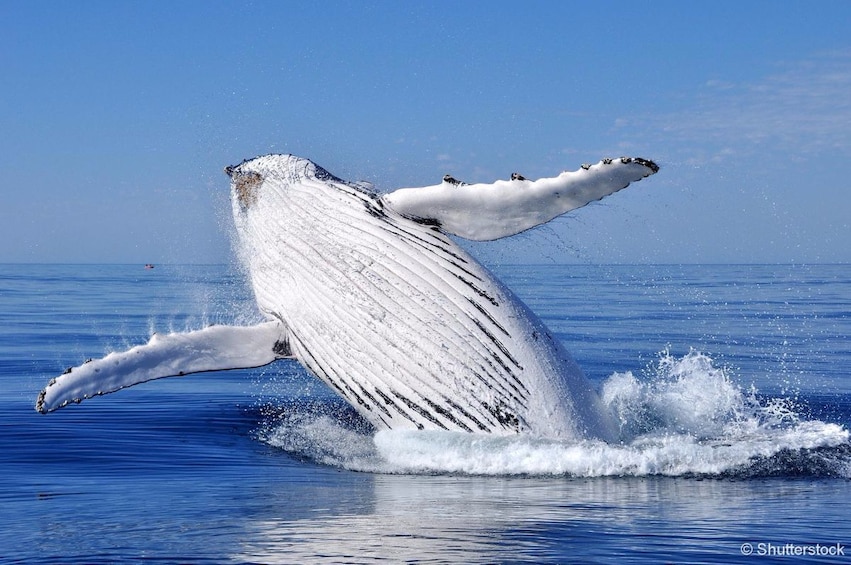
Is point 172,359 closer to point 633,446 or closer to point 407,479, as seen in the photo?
point 407,479

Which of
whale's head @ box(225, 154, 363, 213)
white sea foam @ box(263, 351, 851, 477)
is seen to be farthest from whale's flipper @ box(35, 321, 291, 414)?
whale's head @ box(225, 154, 363, 213)

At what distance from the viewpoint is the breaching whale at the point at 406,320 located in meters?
7.48

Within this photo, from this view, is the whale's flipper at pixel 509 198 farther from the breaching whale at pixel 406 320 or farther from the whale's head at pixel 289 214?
the whale's head at pixel 289 214

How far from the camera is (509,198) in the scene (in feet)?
24.0

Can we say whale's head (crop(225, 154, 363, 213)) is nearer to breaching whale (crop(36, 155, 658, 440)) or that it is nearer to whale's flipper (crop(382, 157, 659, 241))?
breaching whale (crop(36, 155, 658, 440))

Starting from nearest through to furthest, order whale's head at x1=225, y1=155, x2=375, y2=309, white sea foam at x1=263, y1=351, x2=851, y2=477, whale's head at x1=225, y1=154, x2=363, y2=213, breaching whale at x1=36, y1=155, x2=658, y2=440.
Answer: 1. white sea foam at x1=263, y1=351, x2=851, y2=477
2. breaching whale at x1=36, y1=155, x2=658, y2=440
3. whale's head at x1=225, y1=155, x2=375, y2=309
4. whale's head at x1=225, y1=154, x2=363, y2=213

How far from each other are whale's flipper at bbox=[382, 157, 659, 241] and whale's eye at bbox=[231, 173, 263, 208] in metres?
1.86

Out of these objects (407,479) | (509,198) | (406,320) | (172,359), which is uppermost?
(509,198)

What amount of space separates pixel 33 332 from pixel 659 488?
1726 cm

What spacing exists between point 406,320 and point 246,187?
2.65 meters

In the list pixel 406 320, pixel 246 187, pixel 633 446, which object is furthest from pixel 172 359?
pixel 633 446

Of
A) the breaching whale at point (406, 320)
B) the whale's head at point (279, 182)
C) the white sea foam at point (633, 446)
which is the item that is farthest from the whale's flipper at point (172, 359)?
the whale's head at point (279, 182)

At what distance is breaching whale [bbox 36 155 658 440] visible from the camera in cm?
748

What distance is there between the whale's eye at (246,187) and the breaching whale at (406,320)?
1.09 ft
